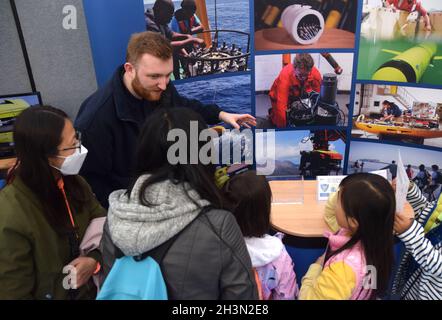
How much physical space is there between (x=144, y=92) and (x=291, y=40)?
1.38 metres

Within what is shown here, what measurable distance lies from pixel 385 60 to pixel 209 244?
7.65 ft

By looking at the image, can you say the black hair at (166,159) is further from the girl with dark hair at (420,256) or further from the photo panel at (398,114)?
the photo panel at (398,114)

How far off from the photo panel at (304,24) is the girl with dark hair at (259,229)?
1556 mm

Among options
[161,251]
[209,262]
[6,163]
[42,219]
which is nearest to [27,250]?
[42,219]

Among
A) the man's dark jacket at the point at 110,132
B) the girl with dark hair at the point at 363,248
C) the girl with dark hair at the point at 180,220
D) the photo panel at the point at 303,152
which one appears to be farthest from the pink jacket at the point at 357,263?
the photo panel at the point at 303,152

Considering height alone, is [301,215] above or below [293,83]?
below

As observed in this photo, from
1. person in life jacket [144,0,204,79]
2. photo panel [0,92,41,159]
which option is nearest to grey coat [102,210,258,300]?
person in life jacket [144,0,204,79]

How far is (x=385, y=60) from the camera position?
2.63 metres

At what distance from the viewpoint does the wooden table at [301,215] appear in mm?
1696

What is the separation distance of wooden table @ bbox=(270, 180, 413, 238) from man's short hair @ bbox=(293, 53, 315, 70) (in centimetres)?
113

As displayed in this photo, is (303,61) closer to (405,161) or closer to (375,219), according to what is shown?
(405,161)

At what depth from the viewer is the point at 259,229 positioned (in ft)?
4.75

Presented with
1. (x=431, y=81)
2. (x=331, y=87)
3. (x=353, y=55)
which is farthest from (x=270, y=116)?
(x=431, y=81)

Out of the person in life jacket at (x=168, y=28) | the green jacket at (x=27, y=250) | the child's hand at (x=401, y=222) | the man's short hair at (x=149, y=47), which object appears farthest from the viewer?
the person in life jacket at (x=168, y=28)
